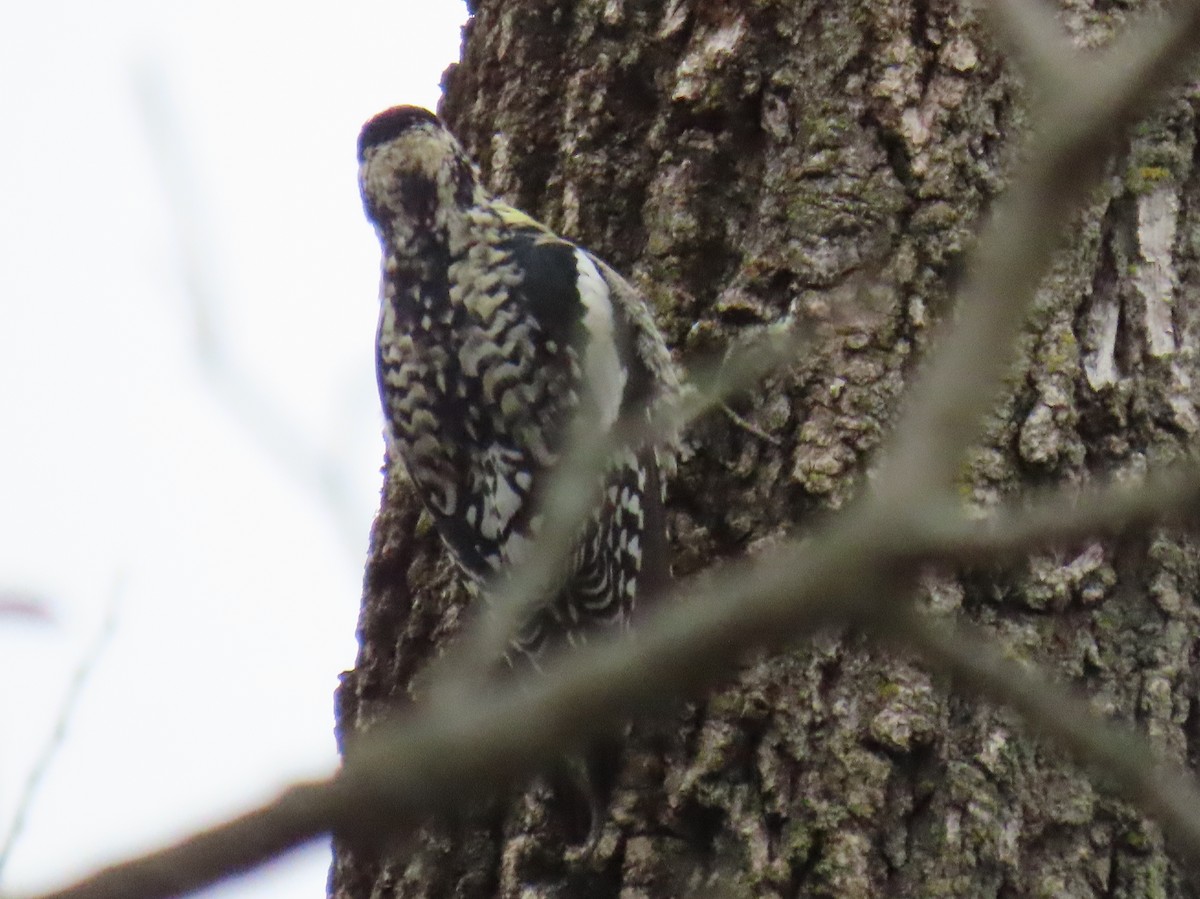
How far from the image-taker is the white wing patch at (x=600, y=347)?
9.18ft

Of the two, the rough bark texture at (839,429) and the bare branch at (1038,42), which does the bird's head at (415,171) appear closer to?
the rough bark texture at (839,429)

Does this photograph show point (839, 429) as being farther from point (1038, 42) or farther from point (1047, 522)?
point (1047, 522)

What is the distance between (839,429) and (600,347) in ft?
1.83

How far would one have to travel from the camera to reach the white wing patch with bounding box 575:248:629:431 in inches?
110

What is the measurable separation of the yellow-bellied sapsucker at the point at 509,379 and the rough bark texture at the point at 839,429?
0.09 meters

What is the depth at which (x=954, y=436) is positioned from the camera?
3.33 ft

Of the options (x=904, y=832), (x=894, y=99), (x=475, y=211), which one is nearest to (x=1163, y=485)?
(x=904, y=832)

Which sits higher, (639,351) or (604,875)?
(639,351)

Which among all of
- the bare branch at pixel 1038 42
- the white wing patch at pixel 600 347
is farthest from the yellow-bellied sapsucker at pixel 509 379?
the bare branch at pixel 1038 42

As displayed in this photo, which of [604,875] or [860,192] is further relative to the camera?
[860,192]

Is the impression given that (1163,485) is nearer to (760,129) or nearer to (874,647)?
(874,647)

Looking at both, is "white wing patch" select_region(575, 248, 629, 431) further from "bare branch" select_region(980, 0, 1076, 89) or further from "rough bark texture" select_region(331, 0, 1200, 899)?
"bare branch" select_region(980, 0, 1076, 89)

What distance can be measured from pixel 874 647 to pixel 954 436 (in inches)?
51.3

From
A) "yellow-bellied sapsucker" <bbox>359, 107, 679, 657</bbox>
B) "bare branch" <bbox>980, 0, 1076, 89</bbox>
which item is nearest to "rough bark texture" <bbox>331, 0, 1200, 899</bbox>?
"yellow-bellied sapsucker" <bbox>359, 107, 679, 657</bbox>
